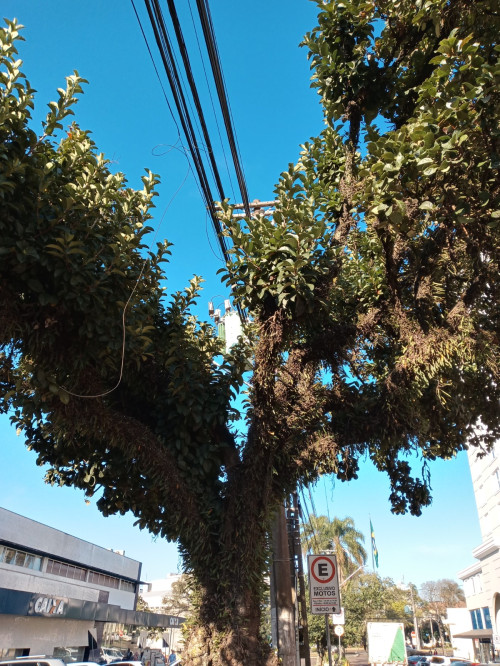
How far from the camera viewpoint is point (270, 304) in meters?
6.04

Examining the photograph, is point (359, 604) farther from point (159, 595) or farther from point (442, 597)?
point (159, 595)

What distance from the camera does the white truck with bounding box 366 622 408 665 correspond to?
2122 centimetres

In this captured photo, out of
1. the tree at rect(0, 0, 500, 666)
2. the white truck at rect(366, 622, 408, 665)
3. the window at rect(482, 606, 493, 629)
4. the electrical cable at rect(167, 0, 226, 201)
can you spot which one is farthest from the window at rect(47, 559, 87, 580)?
the window at rect(482, 606, 493, 629)

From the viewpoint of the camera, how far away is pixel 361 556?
1638 inches

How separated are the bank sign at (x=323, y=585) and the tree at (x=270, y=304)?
257 cm

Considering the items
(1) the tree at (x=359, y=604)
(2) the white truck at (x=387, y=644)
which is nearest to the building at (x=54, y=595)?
(2) the white truck at (x=387, y=644)

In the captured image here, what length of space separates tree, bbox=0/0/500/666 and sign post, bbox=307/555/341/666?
2574 mm

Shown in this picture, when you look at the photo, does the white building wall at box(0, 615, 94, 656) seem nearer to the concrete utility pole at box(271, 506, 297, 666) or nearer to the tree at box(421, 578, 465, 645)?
the concrete utility pole at box(271, 506, 297, 666)

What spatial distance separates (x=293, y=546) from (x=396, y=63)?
1046 centimetres

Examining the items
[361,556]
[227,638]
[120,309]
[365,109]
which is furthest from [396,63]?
[361,556]

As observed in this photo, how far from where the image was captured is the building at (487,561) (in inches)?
1275

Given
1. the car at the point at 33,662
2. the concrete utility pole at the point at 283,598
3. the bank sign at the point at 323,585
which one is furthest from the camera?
the car at the point at 33,662

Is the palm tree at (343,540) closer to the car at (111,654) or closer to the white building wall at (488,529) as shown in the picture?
the white building wall at (488,529)

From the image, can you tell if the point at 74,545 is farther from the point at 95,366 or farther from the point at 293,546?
the point at 95,366
